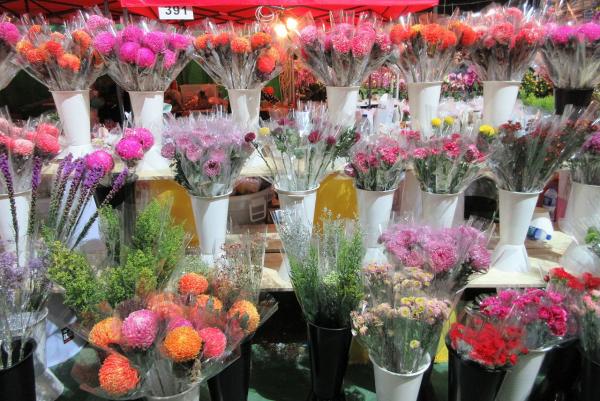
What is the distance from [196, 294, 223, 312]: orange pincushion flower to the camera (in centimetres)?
132

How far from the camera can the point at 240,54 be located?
2.01m

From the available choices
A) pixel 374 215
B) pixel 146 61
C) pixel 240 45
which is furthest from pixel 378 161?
pixel 146 61

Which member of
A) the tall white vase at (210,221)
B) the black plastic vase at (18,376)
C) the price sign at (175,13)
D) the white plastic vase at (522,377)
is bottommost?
the white plastic vase at (522,377)

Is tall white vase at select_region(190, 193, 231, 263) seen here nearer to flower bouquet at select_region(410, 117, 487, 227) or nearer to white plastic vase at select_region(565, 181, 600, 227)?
flower bouquet at select_region(410, 117, 487, 227)

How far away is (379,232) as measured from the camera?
6.07ft

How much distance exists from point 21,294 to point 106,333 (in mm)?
453

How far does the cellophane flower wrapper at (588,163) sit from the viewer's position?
5.95 ft

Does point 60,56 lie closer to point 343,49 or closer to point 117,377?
point 343,49

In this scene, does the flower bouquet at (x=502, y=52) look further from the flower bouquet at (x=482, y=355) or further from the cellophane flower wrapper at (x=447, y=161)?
the flower bouquet at (x=482, y=355)

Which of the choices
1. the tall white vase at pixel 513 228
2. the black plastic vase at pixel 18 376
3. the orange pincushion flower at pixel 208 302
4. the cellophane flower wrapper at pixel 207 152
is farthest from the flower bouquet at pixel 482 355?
the black plastic vase at pixel 18 376

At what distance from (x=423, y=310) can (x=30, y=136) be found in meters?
1.56

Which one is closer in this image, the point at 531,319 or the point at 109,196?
the point at 531,319

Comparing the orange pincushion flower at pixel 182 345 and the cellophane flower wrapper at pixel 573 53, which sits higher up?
the cellophane flower wrapper at pixel 573 53

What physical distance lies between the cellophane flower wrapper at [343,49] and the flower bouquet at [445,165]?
1.31 feet
